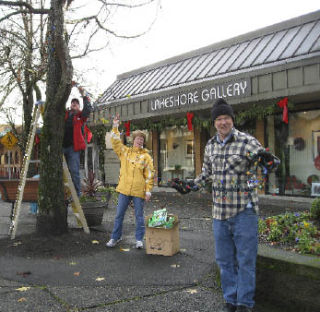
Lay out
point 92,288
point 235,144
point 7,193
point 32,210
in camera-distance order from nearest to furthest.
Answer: point 235,144 → point 92,288 → point 7,193 → point 32,210

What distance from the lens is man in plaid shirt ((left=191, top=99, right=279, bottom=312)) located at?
10.3ft

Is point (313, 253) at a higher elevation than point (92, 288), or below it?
higher

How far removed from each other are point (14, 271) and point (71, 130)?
120 inches

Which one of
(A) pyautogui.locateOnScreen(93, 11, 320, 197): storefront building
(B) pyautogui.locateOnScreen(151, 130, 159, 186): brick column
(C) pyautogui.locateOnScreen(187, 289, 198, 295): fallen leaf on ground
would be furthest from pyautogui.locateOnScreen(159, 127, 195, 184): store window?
(C) pyautogui.locateOnScreen(187, 289, 198, 295): fallen leaf on ground

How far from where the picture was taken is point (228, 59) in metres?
12.4

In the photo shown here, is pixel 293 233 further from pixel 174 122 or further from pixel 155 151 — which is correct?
pixel 155 151

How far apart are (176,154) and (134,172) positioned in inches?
399

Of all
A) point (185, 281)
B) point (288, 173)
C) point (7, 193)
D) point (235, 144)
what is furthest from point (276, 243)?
point (288, 173)

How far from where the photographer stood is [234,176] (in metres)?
3.25

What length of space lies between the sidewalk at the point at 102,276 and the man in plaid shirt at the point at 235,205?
42 centimetres

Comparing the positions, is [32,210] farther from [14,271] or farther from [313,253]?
[313,253]

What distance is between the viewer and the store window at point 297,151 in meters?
11.6

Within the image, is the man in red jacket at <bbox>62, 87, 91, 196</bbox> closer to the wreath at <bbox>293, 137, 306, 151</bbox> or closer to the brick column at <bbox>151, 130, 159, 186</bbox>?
the wreath at <bbox>293, 137, 306, 151</bbox>

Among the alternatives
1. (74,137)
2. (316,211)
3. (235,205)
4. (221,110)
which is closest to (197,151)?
(74,137)
